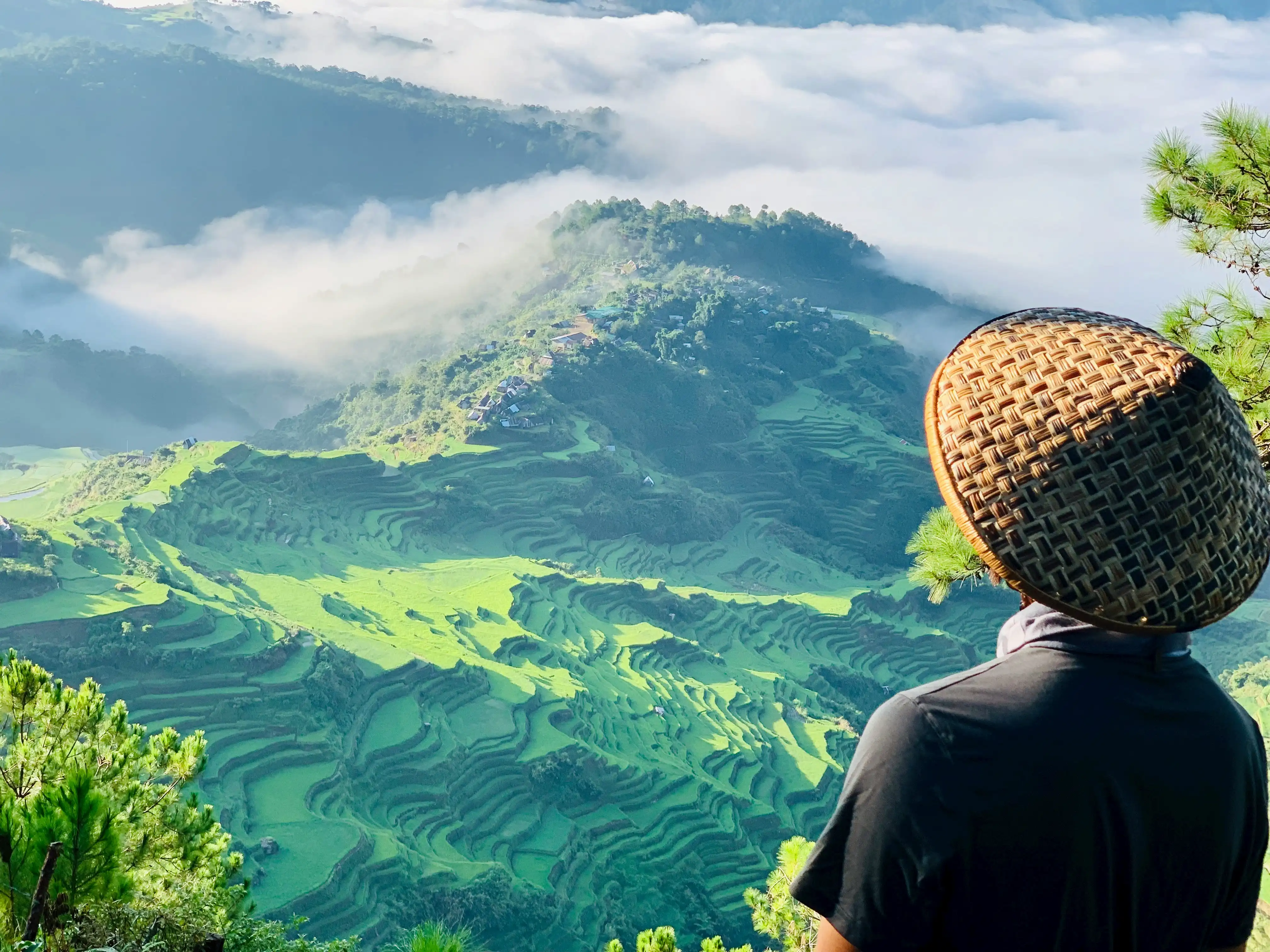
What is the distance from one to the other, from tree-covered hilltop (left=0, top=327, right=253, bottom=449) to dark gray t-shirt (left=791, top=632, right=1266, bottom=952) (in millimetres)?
62306

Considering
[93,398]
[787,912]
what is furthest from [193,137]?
[787,912]

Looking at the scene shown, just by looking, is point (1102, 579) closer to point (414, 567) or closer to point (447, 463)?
point (414, 567)

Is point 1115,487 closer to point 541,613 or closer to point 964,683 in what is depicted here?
point 964,683

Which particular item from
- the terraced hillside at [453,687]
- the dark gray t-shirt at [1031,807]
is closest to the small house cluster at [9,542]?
the terraced hillside at [453,687]

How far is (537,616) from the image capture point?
30.5 metres

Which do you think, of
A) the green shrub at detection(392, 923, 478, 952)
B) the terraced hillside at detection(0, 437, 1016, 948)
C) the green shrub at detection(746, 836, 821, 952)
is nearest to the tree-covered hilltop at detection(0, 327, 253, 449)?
the terraced hillside at detection(0, 437, 1016, 948)

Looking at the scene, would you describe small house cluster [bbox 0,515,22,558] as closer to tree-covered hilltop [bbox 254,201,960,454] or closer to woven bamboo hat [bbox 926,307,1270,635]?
tree-covered hilltop [bbox 254,201,960,454]

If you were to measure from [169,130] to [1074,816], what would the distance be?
107982mm

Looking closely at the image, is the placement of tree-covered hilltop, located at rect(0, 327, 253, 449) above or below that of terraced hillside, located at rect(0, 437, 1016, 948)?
below

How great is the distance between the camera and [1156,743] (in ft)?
2.21

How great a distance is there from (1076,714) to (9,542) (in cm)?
2553

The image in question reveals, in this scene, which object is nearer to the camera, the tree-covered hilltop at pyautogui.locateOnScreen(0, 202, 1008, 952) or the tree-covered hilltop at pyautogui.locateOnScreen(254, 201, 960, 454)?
the tree-covered hilltop at pyautogui.locateOnScreen(0, 202, 1008, 952)

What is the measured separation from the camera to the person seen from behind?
655mm

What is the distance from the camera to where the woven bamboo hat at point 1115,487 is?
0.67 metres
